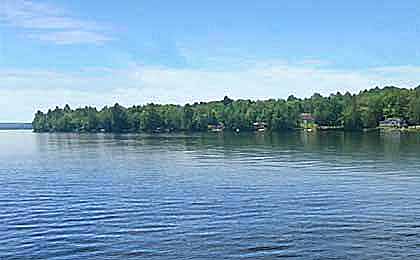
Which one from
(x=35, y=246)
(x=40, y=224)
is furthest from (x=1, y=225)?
(x=35, y=246)

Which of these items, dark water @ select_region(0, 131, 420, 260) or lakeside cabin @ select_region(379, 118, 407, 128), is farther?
lakeside cabin @ select_region(379, 118, 407, 128)

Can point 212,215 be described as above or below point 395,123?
below

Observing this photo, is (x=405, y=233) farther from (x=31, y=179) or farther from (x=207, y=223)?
(x=31, y=179)

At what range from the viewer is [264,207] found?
3122cm

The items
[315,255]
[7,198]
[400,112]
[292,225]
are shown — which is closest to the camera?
[315,255]

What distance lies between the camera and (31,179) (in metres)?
46.7

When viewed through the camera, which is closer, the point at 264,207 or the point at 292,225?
the point at 292,225

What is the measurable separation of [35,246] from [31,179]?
24776mm

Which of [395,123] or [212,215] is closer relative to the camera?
[212,215]

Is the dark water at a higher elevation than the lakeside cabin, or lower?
lower

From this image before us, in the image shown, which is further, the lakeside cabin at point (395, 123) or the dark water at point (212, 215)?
the lakeside cabin at point (395, 123)

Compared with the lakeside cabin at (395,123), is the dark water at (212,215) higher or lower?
lower

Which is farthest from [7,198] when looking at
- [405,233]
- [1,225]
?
[405,233]

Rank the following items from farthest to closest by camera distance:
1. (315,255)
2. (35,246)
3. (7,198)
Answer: (7,198) < (35,246) < (315,255)
